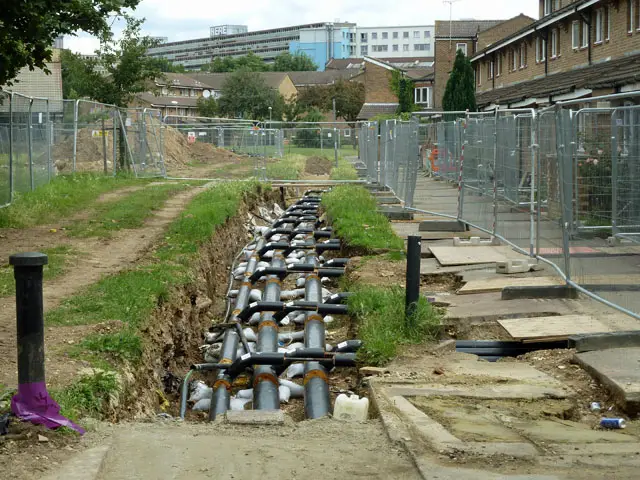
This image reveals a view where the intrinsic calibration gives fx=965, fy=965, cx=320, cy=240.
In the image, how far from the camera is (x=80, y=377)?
285 inches

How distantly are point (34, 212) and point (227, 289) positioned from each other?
13.7 feet

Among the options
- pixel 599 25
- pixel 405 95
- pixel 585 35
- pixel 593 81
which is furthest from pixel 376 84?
pixel 593 81

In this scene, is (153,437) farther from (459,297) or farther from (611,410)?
(459,297)

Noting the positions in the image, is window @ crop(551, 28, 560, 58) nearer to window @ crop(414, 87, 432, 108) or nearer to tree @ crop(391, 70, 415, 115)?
tree @ crop(391, 70, 415, 115)

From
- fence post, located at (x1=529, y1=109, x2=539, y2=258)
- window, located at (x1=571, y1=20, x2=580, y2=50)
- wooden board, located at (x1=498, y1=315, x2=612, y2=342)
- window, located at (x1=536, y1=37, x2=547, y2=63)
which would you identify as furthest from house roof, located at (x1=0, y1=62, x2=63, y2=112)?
wooden board, located at (x1=498, y1=315, x2=612, y2=342)

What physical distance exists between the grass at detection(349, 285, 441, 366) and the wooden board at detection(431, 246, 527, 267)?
9.81 feet

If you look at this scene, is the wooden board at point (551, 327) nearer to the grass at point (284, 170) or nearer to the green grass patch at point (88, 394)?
the green grass patch at point (88, 394)

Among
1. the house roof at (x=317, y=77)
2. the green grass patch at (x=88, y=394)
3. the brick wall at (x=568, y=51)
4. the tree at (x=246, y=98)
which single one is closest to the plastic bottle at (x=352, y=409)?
the green grass patch at (x=88, y=394)

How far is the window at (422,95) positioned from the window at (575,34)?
42.1 m

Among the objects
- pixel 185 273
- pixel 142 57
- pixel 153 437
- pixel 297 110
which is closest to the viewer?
pixel 153 437

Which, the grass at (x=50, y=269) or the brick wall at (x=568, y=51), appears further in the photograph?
the brick wall at (x=568, y=51)

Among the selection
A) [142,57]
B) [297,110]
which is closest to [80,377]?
[142,57]

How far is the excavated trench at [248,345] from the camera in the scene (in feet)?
28.6

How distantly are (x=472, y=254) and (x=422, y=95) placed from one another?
64.0 meters
